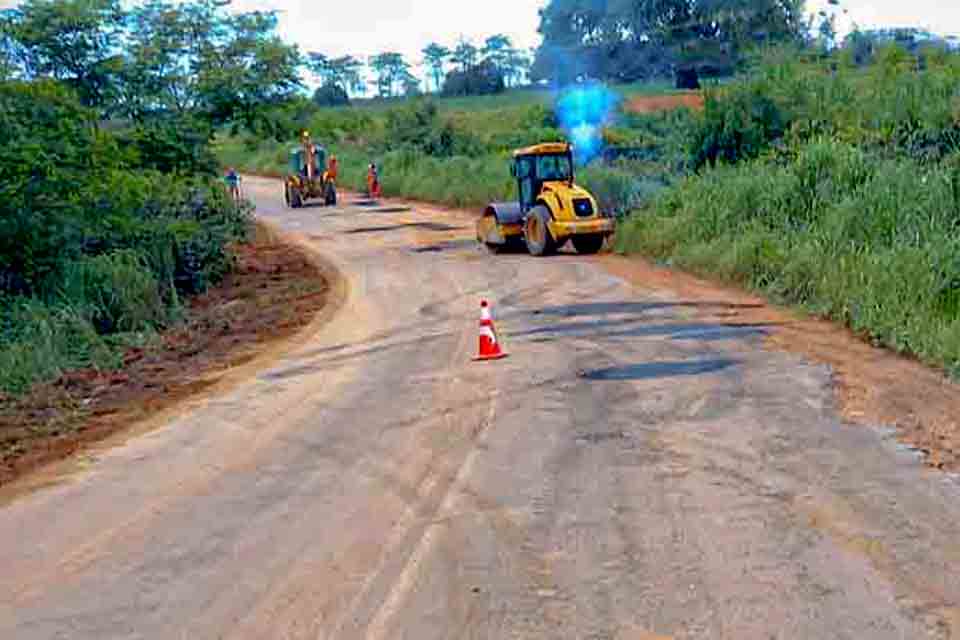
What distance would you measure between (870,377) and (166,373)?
27.9 feet

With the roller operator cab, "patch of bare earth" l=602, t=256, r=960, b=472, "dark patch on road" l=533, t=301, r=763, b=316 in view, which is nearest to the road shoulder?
"dark patch on road" l=533, t=301, r=763, b=316

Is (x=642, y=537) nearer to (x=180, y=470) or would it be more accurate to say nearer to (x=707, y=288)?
(x=180, y=470)

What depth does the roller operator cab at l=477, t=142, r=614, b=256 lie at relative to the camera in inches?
949

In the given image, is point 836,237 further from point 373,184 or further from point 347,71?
point 347,71

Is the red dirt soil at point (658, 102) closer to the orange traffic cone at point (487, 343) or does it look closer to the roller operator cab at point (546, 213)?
the roller operator cab at point (546, 213)

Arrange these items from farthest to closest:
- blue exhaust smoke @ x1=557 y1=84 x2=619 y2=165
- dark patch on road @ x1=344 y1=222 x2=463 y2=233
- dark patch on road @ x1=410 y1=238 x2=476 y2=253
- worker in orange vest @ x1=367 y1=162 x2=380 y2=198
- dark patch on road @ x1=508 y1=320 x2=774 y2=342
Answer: worker in orange vest @ x1=367 y1=162 x2=380 y2=198 < blue exhaust smoke @ x1=557 y1=84 x2=619 y2=165 < dark patch on road @ x1=344 y1=222 x2=463 y2=233 < dark patch on road @ x1=410 y1=238 x2=476 y2=253 < dark patch on road @ x1=508 y1=320 x2=774 y2=342

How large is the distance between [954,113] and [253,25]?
1484cm

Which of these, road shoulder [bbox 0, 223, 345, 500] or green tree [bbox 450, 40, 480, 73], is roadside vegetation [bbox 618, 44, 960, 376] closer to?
road shoulder [bbox 0, 223, 345, 500]

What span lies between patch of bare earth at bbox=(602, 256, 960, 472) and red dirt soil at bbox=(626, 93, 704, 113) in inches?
973

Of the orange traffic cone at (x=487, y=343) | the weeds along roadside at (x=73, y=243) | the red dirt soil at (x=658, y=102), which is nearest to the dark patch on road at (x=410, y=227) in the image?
the weeds along roadside at (x=73, y=243)

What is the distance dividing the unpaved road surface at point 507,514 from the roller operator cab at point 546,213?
9706mm

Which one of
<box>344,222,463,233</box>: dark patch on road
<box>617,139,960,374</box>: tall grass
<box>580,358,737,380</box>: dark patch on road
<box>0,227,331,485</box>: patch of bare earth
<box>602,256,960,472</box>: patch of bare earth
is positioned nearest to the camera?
<box>602,256,960,472</box>: patch of bare earth

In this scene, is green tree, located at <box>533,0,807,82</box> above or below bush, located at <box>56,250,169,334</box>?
above

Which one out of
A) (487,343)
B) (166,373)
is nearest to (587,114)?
(166,373)
